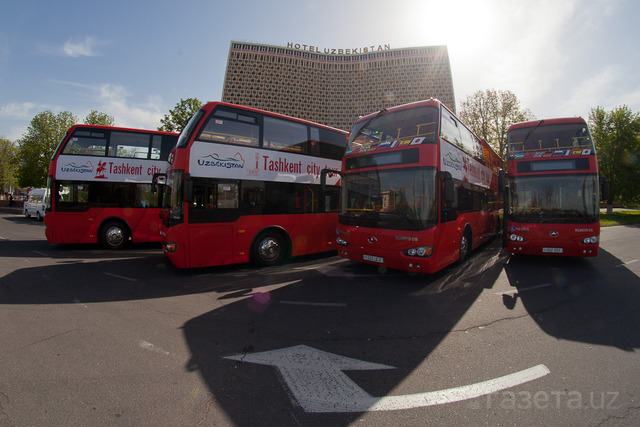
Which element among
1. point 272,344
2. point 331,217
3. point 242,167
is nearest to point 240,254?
point 242,167

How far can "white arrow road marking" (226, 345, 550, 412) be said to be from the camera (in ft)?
7.84

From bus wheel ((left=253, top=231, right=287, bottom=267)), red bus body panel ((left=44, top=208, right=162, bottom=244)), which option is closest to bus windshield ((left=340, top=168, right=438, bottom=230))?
bus wheel ((left=253, top=231, right=287, bottom=267))

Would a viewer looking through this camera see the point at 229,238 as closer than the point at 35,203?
Yes

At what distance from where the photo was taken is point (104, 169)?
34.1 ft

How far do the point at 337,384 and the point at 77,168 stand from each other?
39.3ft

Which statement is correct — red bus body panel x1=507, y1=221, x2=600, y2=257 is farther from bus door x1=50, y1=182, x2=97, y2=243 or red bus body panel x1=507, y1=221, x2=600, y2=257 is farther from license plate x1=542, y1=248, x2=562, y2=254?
bus door x1=50, y1=182, x2=97, y2=243

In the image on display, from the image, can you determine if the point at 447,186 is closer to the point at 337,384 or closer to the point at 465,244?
the point at 465,244

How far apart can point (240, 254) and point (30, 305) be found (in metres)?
3.80

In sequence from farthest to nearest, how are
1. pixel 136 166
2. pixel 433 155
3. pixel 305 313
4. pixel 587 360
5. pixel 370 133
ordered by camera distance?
pixel 136 166 → pixel 370 133 → pixel 433 155 → pixel 305 313 → pixel 587 360

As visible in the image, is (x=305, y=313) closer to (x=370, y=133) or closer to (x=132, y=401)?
(x=132, y=401)

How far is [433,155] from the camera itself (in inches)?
235

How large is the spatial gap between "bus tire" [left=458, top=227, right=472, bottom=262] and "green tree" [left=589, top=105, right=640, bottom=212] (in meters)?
33.4

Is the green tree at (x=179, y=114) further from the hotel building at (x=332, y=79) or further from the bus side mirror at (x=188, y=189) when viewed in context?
the hotel building at (x=332, y=79)

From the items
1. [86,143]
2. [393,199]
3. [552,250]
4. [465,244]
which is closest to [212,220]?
[393,199]
